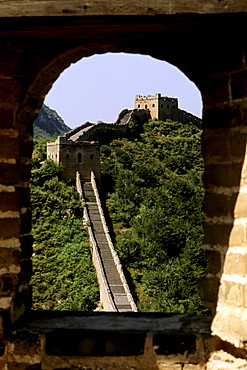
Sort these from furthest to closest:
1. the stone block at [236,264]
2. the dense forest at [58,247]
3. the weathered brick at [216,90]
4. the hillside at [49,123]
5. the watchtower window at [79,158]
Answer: the hillside at [49,123] < the watchtower window at [79,158] < the dense forest at [58,247] < the weathered brick at [216,90] < the stone block at [236,264]

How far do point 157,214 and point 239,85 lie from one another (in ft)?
94.4

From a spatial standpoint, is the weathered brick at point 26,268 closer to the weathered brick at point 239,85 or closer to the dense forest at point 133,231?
the weathered brick at point 239,85

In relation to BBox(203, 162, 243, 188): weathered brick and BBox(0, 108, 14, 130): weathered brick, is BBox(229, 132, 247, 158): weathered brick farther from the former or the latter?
BBox(0, 108, 14, 130): weathered brick

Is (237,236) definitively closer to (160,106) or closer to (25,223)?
(25,223)

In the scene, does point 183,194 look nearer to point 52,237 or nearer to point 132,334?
point 52,237

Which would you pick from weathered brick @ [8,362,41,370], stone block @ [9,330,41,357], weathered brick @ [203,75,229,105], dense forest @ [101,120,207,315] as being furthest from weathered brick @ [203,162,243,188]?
dense forest @ [101,120,207,315]

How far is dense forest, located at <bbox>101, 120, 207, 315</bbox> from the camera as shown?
83.9 feet

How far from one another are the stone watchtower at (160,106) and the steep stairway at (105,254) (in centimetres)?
2263

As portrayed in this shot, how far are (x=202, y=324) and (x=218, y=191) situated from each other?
0.92m

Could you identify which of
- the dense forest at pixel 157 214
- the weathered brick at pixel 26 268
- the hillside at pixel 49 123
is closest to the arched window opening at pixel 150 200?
the dense forest at pixel 157 214

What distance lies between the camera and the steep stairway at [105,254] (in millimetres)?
23469

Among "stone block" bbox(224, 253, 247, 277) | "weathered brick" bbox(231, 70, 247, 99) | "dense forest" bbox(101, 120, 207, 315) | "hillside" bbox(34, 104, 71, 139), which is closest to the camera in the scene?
"stone block" bbox(224, 253, 247, 277)

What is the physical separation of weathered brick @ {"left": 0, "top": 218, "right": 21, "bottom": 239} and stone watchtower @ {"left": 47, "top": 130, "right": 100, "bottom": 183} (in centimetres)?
3217

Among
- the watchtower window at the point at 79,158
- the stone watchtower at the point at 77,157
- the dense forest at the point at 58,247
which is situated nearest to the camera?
the dense forest at the point at 58,247
